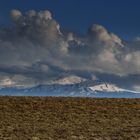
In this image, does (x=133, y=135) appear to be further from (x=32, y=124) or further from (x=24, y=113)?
(x=24, y=113)

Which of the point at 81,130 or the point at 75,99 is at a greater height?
the point at 75,99

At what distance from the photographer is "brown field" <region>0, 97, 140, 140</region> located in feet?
106

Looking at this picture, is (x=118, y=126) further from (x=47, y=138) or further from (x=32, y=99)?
(x=32, y=99)

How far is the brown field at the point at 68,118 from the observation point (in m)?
32.2

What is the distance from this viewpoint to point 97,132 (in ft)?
110

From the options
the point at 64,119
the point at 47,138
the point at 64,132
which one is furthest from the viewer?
the point at 64,119

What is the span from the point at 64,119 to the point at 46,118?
62.4 inches

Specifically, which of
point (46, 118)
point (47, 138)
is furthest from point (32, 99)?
point (47, 138)

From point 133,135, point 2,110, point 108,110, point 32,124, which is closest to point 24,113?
point 2,110

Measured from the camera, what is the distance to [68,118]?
3903 centimetres

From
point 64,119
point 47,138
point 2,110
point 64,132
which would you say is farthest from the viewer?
point 2,110

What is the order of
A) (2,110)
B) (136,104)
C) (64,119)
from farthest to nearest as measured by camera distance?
Answer: 1. (136,104)
2. (2,110)
3. (64,119)

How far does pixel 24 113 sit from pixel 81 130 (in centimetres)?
839

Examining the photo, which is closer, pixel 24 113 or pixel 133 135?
pixel 133 135
